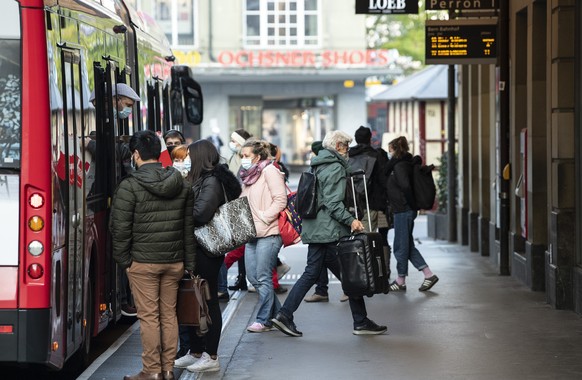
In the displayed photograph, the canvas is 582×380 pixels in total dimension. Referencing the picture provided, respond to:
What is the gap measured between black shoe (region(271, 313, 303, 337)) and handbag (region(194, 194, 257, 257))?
2051mm

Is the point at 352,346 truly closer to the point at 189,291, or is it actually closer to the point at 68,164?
the point at 189,291

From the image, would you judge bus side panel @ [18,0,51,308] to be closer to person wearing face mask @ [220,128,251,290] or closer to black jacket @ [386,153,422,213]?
person wearing face mask @ [220,128,251,290]

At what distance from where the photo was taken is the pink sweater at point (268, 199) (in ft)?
37.6

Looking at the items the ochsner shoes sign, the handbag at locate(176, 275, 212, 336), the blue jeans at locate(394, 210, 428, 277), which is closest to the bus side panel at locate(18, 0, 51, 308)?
the handbag at locate(176, 275, 212, 336)

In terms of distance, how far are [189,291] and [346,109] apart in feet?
139

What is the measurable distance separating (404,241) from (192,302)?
596 centimetres

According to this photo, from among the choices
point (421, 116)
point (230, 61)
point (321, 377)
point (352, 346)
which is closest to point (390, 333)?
point (352, 346)

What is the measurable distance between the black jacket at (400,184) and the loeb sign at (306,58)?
33488 millimetres

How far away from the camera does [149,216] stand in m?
8.94

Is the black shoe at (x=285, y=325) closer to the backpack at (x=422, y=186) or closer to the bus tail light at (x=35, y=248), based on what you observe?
the backpack at (x=422, y=186)

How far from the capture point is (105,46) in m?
10.7

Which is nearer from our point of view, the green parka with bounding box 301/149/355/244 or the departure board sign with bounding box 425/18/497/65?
the green parka with bounding box 301/149/355/244

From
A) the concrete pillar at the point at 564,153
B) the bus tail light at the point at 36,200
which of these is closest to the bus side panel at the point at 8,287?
the bus tail light at the point at 36,200

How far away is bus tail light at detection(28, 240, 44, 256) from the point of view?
7.97 m
